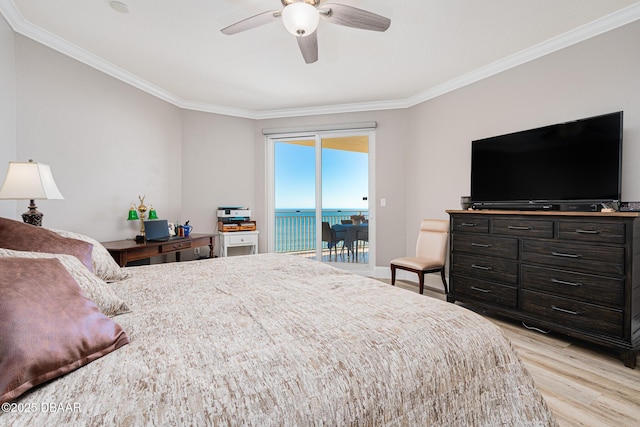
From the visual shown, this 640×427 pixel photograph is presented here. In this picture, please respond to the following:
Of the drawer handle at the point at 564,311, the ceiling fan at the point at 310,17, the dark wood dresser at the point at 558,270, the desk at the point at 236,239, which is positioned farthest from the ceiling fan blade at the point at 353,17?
the desk at the point at 236,239

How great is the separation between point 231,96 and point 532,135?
364 centimetres

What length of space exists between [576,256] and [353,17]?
7.80 ft

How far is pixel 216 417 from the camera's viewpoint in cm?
65

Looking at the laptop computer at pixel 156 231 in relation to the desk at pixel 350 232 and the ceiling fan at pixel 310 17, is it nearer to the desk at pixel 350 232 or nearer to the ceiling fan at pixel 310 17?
the ceiling fan at pixel 310 17

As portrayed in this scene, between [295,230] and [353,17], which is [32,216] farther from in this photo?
[295,230]

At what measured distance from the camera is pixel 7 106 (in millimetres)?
2305

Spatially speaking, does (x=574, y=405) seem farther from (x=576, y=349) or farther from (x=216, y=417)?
(x=216, y=417)

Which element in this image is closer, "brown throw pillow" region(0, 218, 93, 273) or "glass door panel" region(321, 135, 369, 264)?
"brown throw pillow" region(0, 218, 93, 273)

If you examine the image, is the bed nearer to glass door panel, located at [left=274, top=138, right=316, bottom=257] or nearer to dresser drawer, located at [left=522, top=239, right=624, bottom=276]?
dresser drawer, located at [left=522, top=239, right=624, bottom=276]

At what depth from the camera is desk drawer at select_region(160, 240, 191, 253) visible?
337cm

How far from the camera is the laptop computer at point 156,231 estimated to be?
3363 millimetres

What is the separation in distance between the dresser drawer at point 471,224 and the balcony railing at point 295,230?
2.34 metres

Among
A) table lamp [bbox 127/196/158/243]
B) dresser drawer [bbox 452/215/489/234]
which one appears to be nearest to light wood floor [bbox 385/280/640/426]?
dresser drawer [bbox 452/215/489/234]

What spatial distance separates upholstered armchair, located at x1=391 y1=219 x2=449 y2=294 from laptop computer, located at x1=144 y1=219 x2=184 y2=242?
2.73 m
